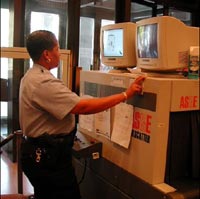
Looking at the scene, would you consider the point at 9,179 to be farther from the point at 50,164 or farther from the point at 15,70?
the point at 50,164

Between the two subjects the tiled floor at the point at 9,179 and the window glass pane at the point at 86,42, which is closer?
the tiled floor at the point at 9,179

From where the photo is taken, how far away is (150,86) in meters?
1.52

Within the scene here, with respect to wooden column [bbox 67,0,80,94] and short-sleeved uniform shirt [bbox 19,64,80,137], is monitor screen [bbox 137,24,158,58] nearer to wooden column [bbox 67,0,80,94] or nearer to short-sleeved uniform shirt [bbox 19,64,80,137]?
short-sleeved uniform shirt [bbox 19,64,80,137]

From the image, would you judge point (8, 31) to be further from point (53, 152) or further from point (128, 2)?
point (53, 152)

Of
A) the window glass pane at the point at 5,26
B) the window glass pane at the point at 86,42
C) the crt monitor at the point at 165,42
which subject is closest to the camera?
the crt monitor at the point at 165,42

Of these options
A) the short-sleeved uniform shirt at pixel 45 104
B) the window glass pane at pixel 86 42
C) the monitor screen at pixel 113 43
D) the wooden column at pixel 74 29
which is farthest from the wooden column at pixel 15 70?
the short-sleeved uniform shirt at pixel 45 104

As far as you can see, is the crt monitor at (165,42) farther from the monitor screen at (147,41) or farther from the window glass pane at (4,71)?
the window glass pane at (4,71)

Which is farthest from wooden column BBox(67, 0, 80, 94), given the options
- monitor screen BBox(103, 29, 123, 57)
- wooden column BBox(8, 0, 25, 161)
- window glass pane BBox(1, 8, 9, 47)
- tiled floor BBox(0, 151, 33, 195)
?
monitor screen BBox(103, 29, 123, 57)

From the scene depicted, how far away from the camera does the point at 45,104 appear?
1628mm

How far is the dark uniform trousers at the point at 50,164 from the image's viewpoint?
1.69m

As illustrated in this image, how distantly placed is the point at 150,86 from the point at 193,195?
0.57 m

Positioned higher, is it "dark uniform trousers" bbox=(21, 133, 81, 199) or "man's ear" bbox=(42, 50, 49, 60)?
"man's ear" bbox=(42, 50, 49, 60)

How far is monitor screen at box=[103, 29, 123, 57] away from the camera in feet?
6.20

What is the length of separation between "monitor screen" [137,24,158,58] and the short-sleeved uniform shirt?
1.47ft
